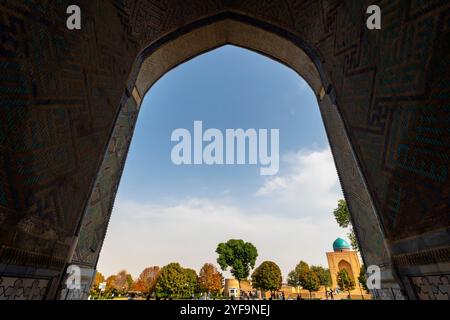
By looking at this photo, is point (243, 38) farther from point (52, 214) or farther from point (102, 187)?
point (52, 214)

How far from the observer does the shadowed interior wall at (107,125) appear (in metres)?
2.13

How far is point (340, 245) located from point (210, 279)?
16.9 m

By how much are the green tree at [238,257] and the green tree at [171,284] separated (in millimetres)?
4374

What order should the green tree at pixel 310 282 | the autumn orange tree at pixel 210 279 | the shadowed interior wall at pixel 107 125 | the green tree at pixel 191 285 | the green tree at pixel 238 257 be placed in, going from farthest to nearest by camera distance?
the autumn orange tree at pixel 210 279 < the green tree at pixel 238 257 < the green tree at pixel 191 285 < the green tree at pixel 310 282 < the shadowed interior wall at pixel 107 125

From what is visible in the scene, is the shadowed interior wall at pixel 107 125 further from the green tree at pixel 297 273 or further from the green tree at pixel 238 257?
Answer: the green tree at pixel 297 273

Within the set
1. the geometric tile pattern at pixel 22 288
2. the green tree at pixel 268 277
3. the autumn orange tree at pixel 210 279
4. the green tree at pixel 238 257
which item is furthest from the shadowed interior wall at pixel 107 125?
the autumn orange tree at pixel 210 279

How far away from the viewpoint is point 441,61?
6.87ft

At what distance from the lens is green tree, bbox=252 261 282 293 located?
2219cm

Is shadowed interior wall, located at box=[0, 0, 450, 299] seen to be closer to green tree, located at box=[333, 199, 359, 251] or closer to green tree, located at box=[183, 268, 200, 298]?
green tree, located at box=[333, 199, 359, 251]

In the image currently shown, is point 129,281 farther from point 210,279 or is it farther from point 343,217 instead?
point 343,217

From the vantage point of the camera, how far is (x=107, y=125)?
3986 millimetres

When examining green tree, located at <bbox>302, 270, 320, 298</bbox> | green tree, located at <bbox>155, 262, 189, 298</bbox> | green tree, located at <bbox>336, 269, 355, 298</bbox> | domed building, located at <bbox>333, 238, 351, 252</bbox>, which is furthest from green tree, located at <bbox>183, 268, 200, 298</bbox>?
domed building, located at <bbox>333, 238, 351, 252</bbox>

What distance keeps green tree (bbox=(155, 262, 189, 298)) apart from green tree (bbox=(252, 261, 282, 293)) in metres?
7.53
